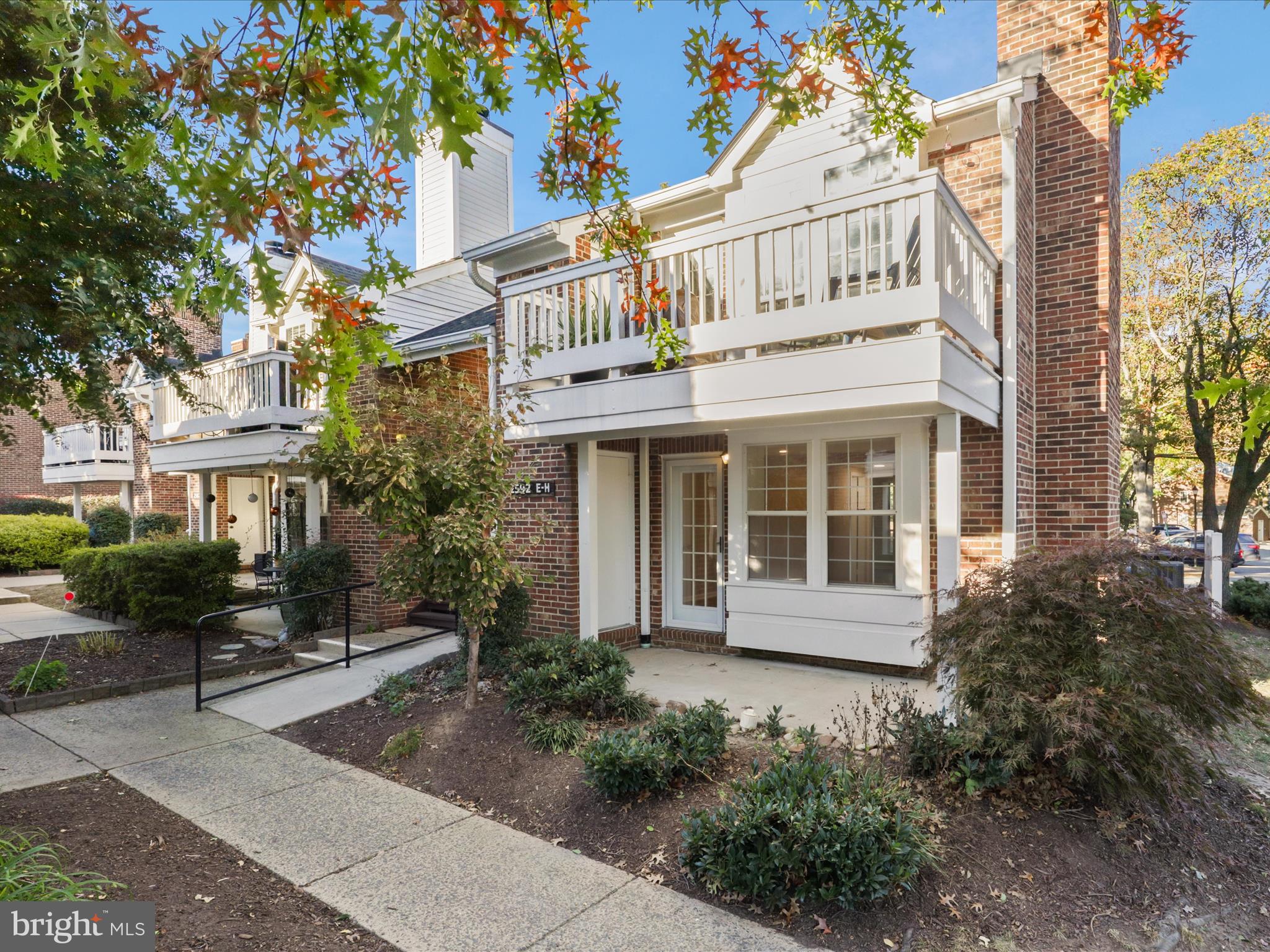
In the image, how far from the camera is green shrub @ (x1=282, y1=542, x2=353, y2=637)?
9.01 meters

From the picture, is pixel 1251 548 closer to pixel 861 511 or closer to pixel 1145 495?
pixel 1145 495

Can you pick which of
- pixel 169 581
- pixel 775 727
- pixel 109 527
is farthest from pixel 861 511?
pixel 109 527

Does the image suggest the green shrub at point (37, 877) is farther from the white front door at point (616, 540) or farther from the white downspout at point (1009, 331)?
→ the white downspout at point (1009, 331)

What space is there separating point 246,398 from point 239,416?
303mm

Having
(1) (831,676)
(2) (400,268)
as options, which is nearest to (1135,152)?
(1) (831,676)

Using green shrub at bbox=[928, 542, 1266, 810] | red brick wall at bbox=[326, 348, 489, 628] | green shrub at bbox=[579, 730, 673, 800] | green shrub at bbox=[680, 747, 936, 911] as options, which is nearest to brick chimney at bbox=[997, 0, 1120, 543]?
green shrub at bbox=[928, 542, 1266, 810]

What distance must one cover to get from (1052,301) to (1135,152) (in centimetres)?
1076

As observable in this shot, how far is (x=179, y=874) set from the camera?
143 inches

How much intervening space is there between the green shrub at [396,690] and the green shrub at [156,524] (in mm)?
12536

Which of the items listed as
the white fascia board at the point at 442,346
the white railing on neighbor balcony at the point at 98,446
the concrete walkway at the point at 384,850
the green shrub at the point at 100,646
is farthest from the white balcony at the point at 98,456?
the concrete walkway at the point at 384,850

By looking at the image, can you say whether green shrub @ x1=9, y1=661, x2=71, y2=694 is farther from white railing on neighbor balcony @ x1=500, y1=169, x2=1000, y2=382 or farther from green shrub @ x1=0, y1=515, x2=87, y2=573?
green shrub @ x1=0, y1=515, x2=87, y2=573

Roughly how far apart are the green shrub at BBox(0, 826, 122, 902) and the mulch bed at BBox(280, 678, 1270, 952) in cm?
187

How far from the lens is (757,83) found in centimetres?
336

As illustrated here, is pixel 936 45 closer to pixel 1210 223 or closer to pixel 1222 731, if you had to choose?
pixel 1222 731
